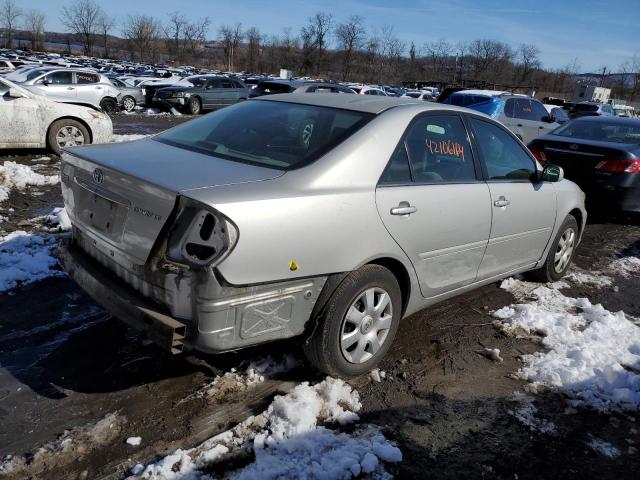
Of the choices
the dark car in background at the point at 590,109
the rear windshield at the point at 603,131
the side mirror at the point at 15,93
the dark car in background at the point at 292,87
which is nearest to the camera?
the rear windshield at the point at 603,131

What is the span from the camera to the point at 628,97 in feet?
249

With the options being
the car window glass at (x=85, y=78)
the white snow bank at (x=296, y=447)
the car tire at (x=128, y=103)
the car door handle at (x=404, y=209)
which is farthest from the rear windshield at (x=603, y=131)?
the car tire at (x=128, y=103)

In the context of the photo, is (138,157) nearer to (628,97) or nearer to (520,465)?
(520,465)

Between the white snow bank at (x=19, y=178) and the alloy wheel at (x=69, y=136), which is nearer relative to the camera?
the white snow bank at (x=19, y=178)

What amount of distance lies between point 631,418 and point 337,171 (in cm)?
229

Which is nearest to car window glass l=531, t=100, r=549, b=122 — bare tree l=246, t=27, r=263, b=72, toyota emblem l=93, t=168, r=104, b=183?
toyota emblem l=93, t=168, r=104, b=183

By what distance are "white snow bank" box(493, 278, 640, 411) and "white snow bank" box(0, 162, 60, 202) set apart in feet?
20.8

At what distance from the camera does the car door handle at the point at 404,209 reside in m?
3.08

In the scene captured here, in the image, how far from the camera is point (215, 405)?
294cm

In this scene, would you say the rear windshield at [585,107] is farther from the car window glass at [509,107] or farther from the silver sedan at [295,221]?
the silver sedan at [295,221]

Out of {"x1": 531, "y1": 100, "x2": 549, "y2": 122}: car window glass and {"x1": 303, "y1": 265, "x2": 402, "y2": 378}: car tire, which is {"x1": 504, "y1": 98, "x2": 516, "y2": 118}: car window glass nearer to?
{"x1": 531, "y1": 100, "x2": 549, "y2": 122}: car window glass

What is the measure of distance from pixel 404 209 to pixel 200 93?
1877 centimetres

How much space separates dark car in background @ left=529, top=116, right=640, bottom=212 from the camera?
7238mm

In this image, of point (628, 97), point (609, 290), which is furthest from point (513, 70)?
point (609, 290)
